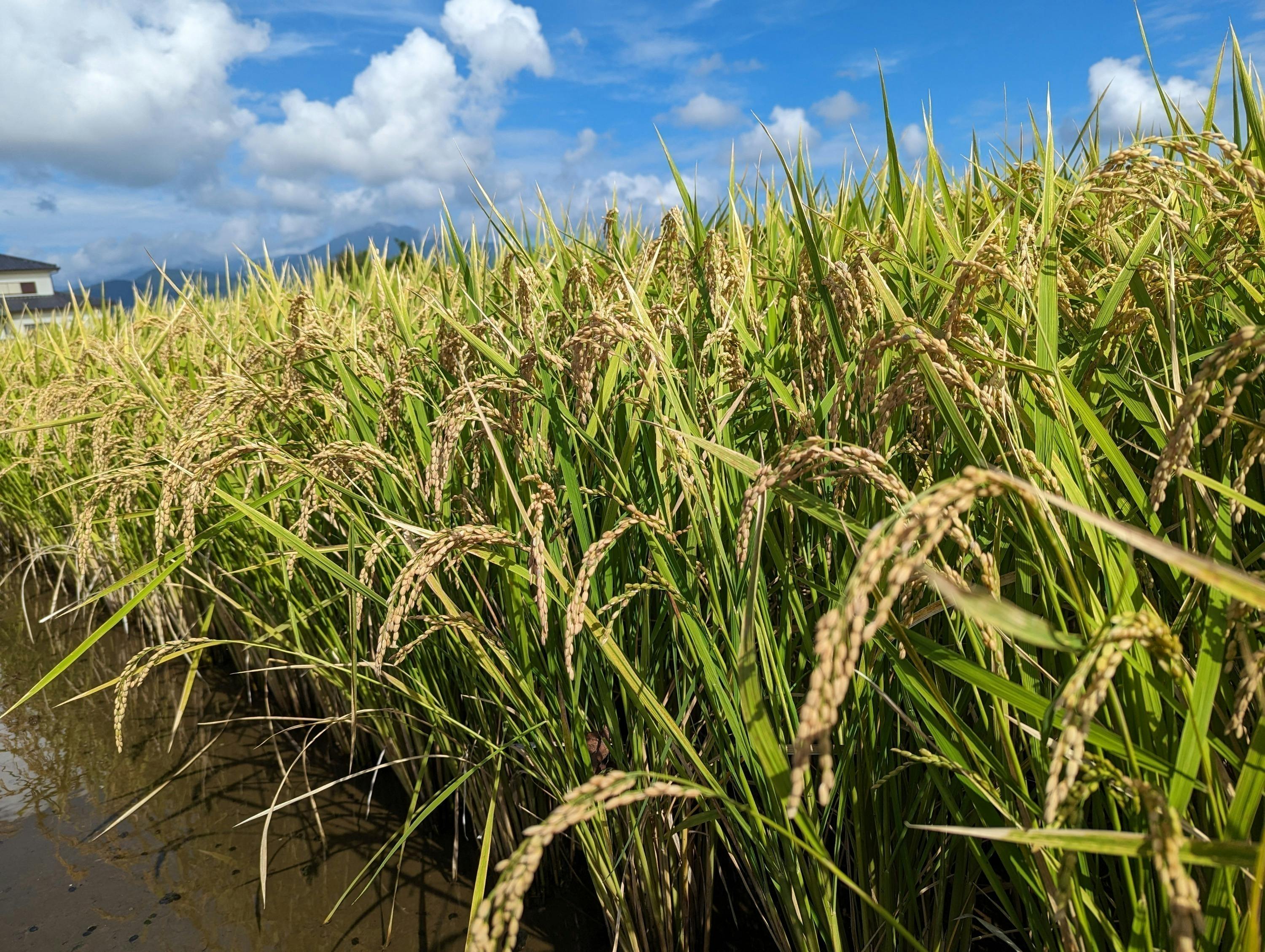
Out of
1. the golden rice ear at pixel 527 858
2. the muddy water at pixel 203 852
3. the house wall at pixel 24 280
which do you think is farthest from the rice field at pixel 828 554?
the house wall at pixel 24 280

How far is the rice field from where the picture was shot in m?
0.76

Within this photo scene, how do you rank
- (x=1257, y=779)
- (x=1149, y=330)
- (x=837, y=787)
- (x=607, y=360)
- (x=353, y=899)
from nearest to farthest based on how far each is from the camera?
(x=1257, y=779), (x=837, y=787), (x=1149, y=330), (x=607, y=360), (x=353, y=899)

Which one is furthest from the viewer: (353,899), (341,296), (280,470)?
(341,296)

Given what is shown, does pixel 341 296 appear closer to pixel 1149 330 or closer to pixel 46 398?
pixel 46 398

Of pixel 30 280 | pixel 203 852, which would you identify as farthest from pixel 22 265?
pixel 203 852

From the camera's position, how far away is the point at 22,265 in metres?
52.5

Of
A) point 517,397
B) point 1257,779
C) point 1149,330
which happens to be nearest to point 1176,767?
point 1257,779

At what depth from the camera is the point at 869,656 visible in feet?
3.75

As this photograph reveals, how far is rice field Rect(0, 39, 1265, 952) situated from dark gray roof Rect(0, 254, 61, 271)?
2534 inches

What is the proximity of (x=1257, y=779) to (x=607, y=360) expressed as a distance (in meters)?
1.23

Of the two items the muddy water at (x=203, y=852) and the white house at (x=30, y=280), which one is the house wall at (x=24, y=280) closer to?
the white house at (x=30, y=280)

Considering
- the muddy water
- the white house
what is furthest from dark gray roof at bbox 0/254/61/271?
the muddy water

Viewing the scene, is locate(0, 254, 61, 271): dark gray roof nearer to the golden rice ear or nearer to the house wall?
the house wall

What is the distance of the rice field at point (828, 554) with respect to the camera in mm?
759
